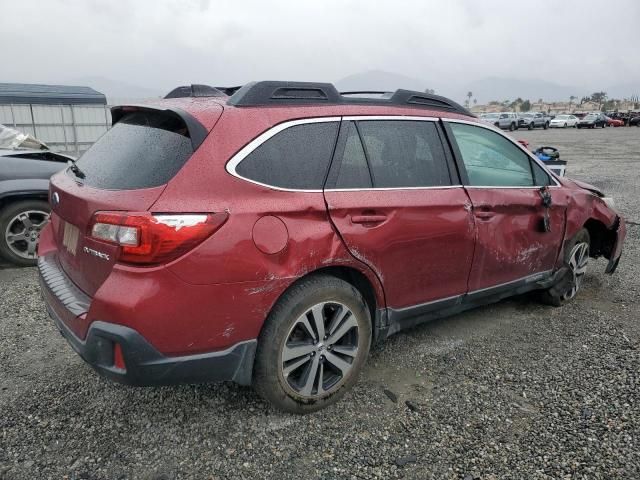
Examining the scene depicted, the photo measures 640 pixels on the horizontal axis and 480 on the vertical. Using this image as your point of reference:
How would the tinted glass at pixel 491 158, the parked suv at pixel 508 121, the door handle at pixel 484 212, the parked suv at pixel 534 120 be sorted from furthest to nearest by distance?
the parked suv at pixel 534 120, the parked suv at pixel 508 121, the tinted glass at pixel 491 158, the door handle at pixel 484 212

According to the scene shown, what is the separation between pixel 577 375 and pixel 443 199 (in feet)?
4.77

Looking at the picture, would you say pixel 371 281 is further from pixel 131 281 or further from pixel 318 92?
pixel 131 281

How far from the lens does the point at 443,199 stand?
317 centimetres

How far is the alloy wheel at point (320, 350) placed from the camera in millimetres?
2648

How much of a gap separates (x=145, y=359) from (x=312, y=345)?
0.87 meters

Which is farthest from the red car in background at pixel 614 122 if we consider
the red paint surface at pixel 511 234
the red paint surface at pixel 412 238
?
the red paint surface at pixel 412 238

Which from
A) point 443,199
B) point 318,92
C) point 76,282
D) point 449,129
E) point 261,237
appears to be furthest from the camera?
point 449,129

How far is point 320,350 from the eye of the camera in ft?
9.00

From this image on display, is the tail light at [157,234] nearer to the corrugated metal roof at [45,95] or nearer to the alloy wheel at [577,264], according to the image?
the alloy wheel at [577,264]

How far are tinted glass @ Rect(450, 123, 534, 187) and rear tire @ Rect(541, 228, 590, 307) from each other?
870 mm

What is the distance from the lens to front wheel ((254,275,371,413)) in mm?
2556

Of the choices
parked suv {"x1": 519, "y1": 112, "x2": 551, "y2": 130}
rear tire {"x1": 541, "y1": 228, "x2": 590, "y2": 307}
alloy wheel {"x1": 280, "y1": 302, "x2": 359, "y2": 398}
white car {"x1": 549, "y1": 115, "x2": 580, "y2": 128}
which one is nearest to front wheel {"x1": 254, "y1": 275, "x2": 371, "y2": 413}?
alloy wheel {"x1": 280, "y1": 302, "x2": 359, "y2": 398}

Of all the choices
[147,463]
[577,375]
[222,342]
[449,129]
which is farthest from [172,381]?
[577,375]

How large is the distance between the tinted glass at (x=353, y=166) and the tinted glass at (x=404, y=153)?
0.05m
